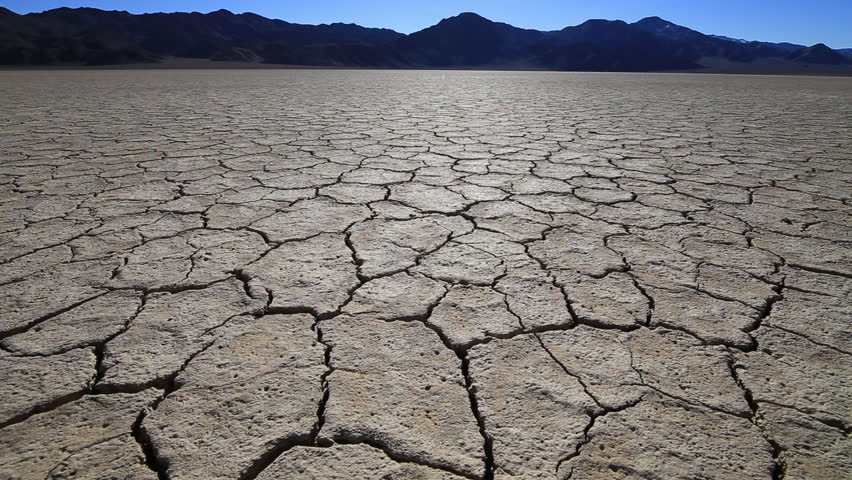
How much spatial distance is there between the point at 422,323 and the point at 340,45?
43.0 metres

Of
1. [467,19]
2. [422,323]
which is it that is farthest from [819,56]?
[422,323]

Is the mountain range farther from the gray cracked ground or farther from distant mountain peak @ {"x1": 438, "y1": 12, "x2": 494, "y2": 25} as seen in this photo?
the gray cracked ground

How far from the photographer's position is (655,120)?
5.01m

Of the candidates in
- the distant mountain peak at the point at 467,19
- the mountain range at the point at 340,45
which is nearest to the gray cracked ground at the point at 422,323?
the mountain range at the point at 340,45

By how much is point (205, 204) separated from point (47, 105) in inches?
223

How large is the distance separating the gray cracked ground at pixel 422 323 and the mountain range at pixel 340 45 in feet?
97.9

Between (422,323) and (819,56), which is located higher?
(819,56)

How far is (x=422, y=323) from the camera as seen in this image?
1.19m

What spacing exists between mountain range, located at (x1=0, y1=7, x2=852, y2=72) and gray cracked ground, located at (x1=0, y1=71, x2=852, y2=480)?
29.8 metres

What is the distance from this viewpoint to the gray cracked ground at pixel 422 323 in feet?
2.68

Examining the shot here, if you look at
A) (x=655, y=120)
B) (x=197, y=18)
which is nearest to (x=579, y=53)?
(x=197, y=18)

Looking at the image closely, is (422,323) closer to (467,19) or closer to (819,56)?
(467,19)

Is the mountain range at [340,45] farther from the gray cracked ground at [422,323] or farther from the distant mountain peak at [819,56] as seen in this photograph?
the gray cracked ground at [422,323]

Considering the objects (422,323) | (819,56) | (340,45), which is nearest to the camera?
(422,323)
